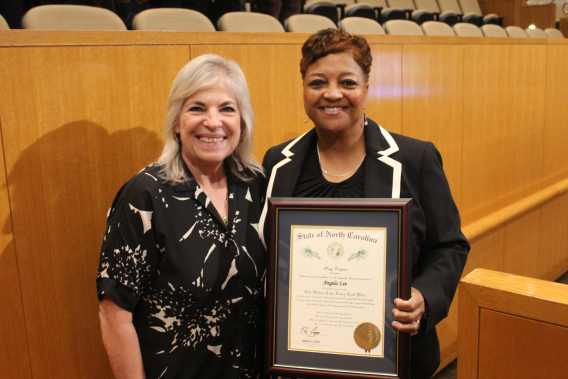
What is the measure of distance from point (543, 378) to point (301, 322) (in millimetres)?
715

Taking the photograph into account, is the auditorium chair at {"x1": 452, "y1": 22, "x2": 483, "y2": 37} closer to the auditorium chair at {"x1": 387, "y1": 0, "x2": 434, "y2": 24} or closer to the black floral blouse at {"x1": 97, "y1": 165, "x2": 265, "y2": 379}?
the auditorium chair at {"x1": 387, "y1": 0, "x2": 434, "y2": 24}

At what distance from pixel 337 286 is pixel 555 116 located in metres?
4.05

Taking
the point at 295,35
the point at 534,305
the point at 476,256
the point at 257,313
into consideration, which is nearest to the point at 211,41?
the point at 295,35

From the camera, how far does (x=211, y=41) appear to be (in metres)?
1.99

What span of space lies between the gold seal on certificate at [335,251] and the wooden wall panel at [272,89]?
981 mm

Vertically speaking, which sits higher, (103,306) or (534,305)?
(534,305)

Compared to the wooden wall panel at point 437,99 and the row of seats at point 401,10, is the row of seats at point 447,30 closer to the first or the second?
the row of seats at point 401,10

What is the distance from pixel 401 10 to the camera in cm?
563

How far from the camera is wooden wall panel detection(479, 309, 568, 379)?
27.3 inches

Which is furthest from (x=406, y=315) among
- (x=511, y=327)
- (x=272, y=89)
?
(x=272, y=89)

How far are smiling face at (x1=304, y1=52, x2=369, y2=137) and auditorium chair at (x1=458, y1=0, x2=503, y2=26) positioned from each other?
6.42 metres

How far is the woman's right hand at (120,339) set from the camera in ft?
4.52

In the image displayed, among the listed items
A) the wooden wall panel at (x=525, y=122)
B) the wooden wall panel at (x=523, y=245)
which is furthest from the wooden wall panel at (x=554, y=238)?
the wooden wall panel at (x=525, y=122)

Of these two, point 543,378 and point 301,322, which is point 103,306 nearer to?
point 301,322
